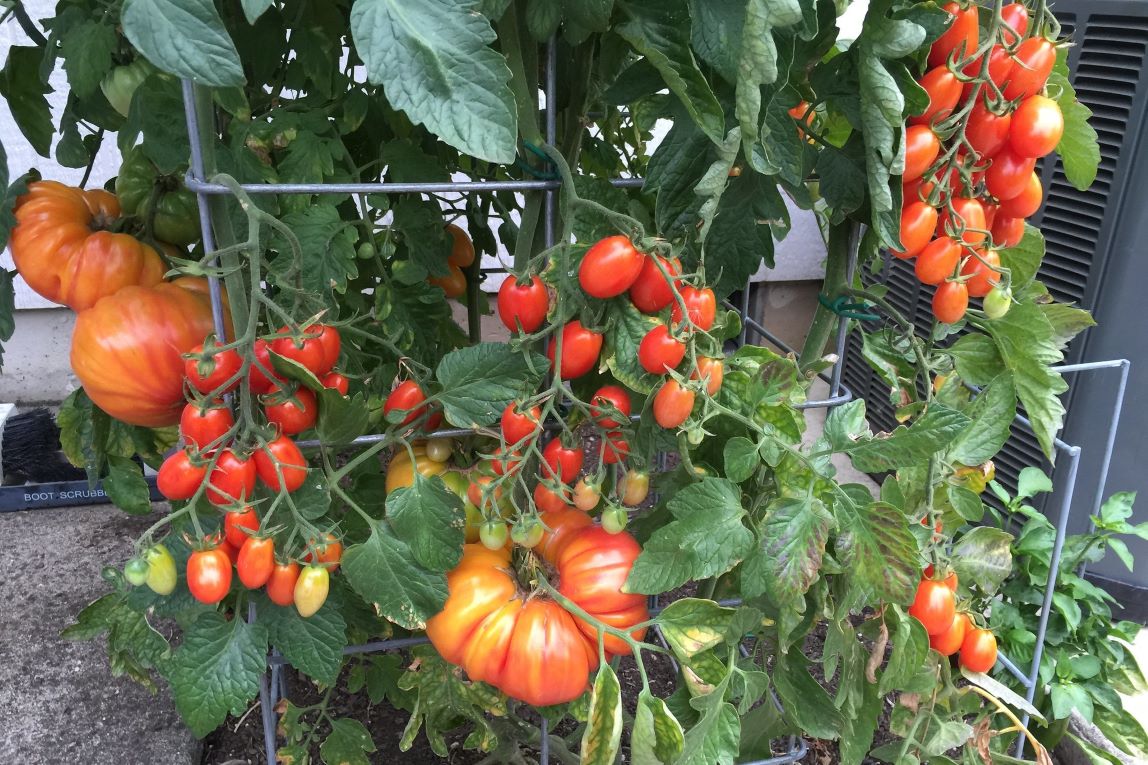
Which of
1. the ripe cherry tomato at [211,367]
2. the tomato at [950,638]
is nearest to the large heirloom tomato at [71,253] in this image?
the ripe cherry tomato at [211,367]

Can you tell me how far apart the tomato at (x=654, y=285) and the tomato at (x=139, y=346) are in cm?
38

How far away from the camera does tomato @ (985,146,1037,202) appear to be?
26.9 inches

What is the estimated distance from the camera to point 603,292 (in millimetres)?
633

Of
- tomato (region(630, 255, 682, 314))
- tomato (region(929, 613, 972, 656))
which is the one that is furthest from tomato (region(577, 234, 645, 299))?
tomato (region(929, 613, 972, 656))

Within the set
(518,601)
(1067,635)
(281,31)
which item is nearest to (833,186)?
(518,601)

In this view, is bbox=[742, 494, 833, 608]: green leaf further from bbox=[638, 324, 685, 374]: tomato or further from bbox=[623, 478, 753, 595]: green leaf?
bbox=[638, 324, 685, 374]: tomato

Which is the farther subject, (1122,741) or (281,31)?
(1122,741)

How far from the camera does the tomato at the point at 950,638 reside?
2.67ft

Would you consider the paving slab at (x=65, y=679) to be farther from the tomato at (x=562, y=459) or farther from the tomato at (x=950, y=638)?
the tomato at (x=950, y=638)

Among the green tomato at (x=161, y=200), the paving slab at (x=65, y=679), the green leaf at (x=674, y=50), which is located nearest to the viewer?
the green leaf at (x=674, y=50)

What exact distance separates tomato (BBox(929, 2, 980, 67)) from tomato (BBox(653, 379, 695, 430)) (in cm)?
31

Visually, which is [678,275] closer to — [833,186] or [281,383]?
[833,186]

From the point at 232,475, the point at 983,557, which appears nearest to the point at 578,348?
the point at 232,475

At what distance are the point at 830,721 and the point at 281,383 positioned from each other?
0.57 m
